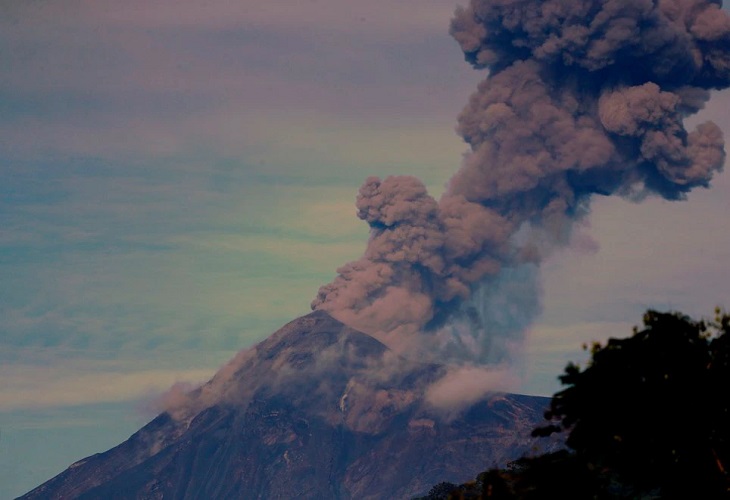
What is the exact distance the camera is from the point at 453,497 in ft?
147

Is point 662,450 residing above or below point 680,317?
below

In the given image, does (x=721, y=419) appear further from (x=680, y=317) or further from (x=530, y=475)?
(x=530, y=475)

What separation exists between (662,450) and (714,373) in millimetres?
3653

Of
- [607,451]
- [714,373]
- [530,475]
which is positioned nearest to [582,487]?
[530,475]

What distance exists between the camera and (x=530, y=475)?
45469 millimetres

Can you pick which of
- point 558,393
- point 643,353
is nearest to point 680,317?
point 643,353

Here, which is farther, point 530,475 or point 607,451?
point 607,451

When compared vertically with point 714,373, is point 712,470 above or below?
below

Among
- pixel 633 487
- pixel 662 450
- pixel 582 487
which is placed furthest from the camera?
pixel 633 487

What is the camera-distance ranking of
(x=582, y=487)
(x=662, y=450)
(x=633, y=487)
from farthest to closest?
(x=633, y=487)
(x=662, y=450)
(x=582, y=487)

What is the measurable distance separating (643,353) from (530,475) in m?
7.15

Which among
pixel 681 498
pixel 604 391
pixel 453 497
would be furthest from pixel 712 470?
pixel 453 497

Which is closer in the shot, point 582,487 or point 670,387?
point 582,487

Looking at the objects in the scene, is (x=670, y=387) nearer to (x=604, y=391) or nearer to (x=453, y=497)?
(x=604, y=391)
